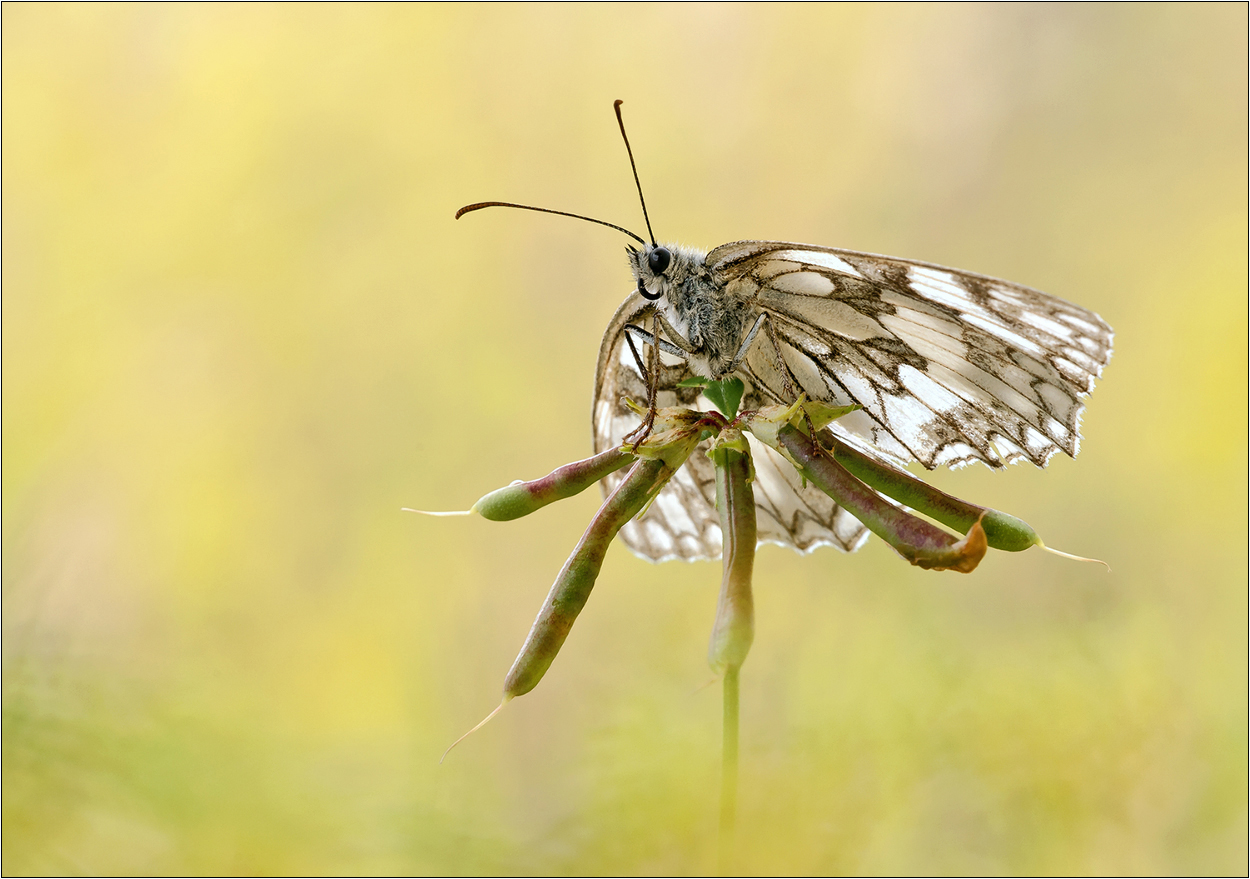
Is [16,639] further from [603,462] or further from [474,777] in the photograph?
[603,462]

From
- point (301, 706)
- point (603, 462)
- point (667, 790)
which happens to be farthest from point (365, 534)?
point (603, 462)

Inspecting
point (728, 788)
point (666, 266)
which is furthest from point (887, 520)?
point (666, 266)

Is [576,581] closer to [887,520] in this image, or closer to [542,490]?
[542,490]

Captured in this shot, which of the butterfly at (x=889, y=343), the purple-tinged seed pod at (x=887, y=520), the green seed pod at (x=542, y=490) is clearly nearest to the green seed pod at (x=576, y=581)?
the green seed pod at (x=542, y=490)

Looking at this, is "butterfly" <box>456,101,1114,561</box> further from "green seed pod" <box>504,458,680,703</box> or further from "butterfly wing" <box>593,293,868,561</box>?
"green seed pod" <box>504,458,680,703</box>

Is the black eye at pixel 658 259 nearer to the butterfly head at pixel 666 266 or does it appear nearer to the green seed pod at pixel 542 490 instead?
the butterfly head at pixel 666 266

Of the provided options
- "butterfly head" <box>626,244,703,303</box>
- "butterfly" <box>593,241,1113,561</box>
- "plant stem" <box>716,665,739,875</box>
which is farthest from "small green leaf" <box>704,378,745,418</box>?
"plant stem" <box>716,665,739,875</box>
